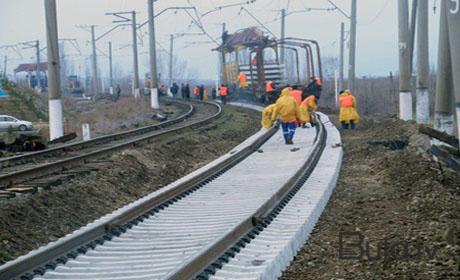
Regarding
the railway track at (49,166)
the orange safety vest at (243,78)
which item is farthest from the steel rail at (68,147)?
the orange safety vest at (243,78)

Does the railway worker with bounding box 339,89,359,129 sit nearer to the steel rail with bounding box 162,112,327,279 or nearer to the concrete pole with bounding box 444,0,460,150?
the steel rail with bounding box 162,112,327,279

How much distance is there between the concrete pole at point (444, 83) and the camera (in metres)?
11.6

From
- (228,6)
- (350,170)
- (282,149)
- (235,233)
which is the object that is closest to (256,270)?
(235,233)

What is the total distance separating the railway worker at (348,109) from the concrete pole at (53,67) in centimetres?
856

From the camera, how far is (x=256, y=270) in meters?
4.62

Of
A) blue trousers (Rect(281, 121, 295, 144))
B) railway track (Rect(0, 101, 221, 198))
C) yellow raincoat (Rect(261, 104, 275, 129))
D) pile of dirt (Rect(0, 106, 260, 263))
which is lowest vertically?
pile of dirt (Rect(0, 106, 260, 263))

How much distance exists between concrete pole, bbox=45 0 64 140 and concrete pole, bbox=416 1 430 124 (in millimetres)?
11136

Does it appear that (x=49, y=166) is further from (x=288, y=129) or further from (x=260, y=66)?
(x=260, y=66)

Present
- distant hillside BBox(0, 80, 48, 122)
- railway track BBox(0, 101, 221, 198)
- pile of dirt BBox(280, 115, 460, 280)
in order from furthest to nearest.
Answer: distant hillside BBox(0, 80, 48, 122) < railway track BBox(0, 101, 221, 198) < pile of dirt BBox(280, 115, 460, 280)

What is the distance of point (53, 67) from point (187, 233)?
12.4 m

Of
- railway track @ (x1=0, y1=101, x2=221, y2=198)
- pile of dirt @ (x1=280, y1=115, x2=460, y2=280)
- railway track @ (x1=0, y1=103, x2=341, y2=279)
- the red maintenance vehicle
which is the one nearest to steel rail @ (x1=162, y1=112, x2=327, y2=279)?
railway track @ (x1=0, y1=103, x2=341, y2=279)

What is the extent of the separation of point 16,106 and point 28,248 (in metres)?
30.1

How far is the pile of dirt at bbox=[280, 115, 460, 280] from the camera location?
461cm

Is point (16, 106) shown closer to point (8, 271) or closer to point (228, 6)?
point (228, 6)
